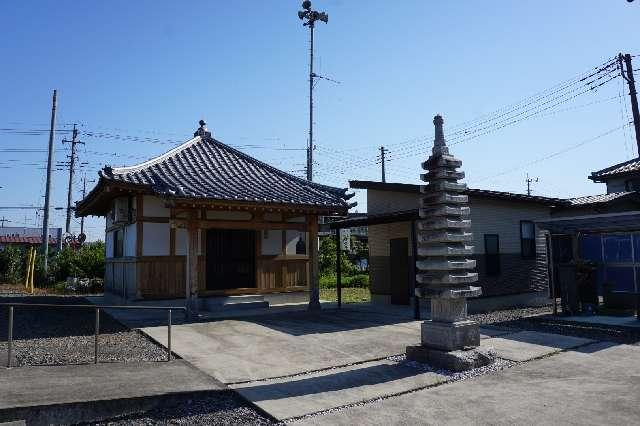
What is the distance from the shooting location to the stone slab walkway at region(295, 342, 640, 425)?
16.0 ft

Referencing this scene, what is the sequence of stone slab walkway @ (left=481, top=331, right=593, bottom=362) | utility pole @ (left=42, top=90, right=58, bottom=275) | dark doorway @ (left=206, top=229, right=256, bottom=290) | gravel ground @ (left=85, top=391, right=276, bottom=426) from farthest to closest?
utility pole @ (left=42, top=90, right=58, bottom=275) → dark doorway @ (left=206, top=229, right=256, bottom=290) → stone slab walkway @ (left=481, top=331, right=593, bottom=362) → gravel ground @ (left=85, top=391, right=276, bottom=426)

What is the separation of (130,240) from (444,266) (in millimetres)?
9970

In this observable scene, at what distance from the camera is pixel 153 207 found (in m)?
13.3

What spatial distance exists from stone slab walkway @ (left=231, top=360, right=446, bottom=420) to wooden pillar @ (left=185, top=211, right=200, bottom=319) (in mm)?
5352

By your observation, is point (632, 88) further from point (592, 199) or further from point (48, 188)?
point (48, 188)

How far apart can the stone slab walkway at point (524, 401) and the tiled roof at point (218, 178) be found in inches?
279

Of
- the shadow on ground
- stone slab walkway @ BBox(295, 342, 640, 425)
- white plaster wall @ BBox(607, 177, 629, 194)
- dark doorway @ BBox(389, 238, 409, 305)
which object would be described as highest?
white plaster wall @ BBox(607, 177, 629, 194)

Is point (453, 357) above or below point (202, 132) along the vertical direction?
below

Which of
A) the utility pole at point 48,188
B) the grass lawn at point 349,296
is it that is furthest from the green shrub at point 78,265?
A: the grass lawn at point 349,296

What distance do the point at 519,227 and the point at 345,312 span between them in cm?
666

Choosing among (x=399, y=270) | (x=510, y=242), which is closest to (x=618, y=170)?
(x=510, y=242)

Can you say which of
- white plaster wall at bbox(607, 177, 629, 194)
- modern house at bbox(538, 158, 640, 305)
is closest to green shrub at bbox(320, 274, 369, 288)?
modern house at bbox(538, 158, 640, 305)

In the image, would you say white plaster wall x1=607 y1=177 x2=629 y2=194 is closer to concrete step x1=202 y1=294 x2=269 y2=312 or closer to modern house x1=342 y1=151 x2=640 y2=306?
modern house x1=342 y1=151 x2=640 y2=306

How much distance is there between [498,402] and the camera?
17.8 ft
